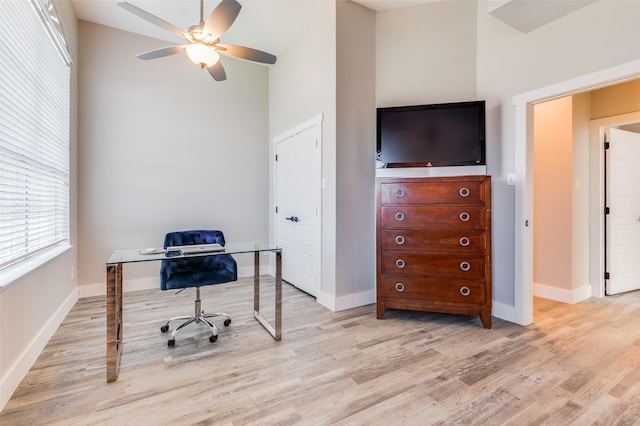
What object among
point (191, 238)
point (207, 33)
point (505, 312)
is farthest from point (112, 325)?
point (505, 312)

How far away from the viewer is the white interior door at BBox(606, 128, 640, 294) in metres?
3.61

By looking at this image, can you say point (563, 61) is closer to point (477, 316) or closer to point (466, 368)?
point (477, 316)

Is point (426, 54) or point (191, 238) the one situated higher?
point (426, 54)

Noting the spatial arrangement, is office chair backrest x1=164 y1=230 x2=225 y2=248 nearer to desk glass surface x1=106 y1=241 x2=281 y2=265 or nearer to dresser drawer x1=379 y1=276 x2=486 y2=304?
desk glass surface x1=106 y1=241 x2=281 y2=265

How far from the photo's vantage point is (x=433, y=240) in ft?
9.19

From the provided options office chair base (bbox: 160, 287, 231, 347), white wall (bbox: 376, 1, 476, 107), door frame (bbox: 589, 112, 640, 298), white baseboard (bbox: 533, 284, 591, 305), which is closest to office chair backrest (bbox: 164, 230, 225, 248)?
office chair base (bbox: 160, 287, 231, 347)

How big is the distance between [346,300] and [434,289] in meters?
0.89

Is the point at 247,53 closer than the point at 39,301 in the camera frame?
No

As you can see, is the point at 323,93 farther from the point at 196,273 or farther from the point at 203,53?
the point at 196,273

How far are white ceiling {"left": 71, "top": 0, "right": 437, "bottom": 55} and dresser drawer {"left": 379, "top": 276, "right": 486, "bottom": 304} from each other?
284 centimetres

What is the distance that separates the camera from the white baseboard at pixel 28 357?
170 centimetres

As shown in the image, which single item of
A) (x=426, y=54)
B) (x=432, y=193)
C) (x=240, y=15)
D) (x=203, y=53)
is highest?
(x=240, y=15)

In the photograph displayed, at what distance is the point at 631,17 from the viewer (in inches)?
84.5

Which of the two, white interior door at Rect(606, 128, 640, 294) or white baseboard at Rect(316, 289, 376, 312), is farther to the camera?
white interior door at Rect(606, 128, 640, 294)
